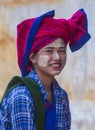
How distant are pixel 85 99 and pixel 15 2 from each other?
1.10 metres

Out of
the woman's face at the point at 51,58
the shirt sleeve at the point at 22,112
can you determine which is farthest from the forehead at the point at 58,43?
the shirt sleeve at the point at 22,112

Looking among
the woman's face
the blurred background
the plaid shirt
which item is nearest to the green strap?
the plaid shirt

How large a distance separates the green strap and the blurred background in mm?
2166

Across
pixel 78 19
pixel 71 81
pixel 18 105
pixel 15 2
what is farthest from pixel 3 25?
pixel 18 105

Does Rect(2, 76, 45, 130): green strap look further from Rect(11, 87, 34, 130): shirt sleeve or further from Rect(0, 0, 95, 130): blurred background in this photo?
Rect(0, 0, 95, 130): blurred background

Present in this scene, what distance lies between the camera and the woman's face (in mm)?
2805

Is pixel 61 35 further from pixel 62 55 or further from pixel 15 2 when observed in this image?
pixel 15 2

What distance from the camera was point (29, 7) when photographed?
17.3ft

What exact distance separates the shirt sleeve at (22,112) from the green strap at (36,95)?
3 cm

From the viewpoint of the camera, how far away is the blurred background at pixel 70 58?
4.87m

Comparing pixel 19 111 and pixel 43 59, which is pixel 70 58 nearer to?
pixel 43 59

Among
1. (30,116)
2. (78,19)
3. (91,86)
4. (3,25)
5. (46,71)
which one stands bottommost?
(30,116)

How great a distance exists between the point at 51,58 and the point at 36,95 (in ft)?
0.75

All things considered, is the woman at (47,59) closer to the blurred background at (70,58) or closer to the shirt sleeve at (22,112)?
the shirt sleeve at (22,112)
